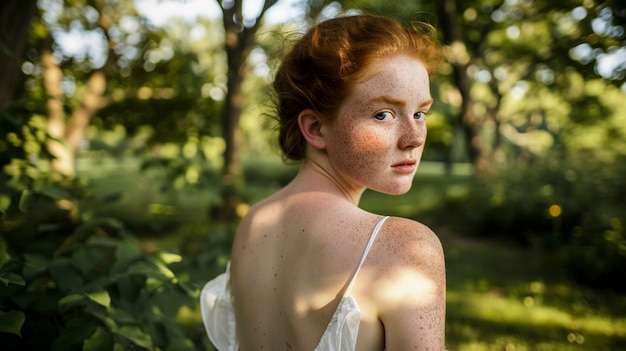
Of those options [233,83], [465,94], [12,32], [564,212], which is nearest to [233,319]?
[12,32]

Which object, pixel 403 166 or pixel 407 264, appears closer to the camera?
pixel 407 264

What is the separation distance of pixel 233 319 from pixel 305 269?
634mm

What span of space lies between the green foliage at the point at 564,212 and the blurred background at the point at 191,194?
29 mm

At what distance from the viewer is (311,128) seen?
4.83ft

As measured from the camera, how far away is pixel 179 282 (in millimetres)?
1969

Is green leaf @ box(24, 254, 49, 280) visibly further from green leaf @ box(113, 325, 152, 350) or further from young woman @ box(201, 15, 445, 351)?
young woman @ box(201, 15, 445, 351)

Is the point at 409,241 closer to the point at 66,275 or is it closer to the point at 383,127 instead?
the point at 383,127

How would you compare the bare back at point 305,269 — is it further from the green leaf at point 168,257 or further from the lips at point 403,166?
the green leaf at point 168,257

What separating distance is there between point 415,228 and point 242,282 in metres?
0.61

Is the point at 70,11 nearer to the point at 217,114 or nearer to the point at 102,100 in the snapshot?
the point at 102,100

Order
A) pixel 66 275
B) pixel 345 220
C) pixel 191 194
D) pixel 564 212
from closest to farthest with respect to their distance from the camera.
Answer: pixel 345 220
pixel 66 275
pixel 191 194
pixel 564 212

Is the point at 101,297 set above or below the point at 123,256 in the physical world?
above

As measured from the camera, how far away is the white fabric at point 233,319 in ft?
3.82

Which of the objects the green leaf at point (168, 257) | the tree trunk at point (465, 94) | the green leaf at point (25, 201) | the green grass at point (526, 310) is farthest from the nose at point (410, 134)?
the tree trunk at point (465, 94)
